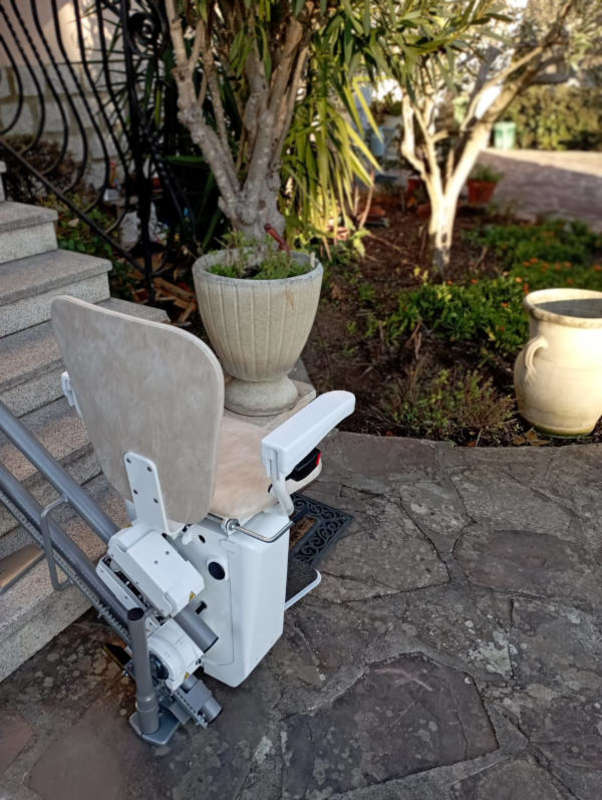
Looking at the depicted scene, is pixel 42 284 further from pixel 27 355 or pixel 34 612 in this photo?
pixel 34 612

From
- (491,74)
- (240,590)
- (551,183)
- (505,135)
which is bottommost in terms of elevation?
(551,183)

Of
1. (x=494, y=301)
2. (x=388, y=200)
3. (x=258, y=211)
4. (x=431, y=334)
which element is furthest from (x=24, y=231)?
(x=388, y=200)

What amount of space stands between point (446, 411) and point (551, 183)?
24.2 feet

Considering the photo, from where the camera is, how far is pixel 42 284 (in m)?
2.39

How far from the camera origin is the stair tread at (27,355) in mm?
2113

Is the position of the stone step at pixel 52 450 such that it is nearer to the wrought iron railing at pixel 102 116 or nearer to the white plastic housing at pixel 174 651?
the white plastic housing at pixel 174 651

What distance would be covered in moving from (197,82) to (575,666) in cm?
313

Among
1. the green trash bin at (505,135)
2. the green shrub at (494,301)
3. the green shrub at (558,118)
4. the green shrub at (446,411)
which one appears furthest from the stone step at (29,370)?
the green trash bin at (505,135)

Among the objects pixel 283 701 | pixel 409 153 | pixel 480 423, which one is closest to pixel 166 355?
pixel 283 701

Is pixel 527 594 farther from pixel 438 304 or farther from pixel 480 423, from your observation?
pixel 438 304

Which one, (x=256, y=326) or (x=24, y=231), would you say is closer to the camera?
(x=256, y=326)

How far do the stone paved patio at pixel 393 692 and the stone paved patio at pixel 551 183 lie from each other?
5371 millimetres

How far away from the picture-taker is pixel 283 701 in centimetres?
163

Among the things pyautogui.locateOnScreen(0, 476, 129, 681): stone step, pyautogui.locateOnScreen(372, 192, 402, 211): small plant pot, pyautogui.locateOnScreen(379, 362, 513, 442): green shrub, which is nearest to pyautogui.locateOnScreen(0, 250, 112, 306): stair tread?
pyautogui.locateOnScreen(0, 476, 129, 681): stone step
